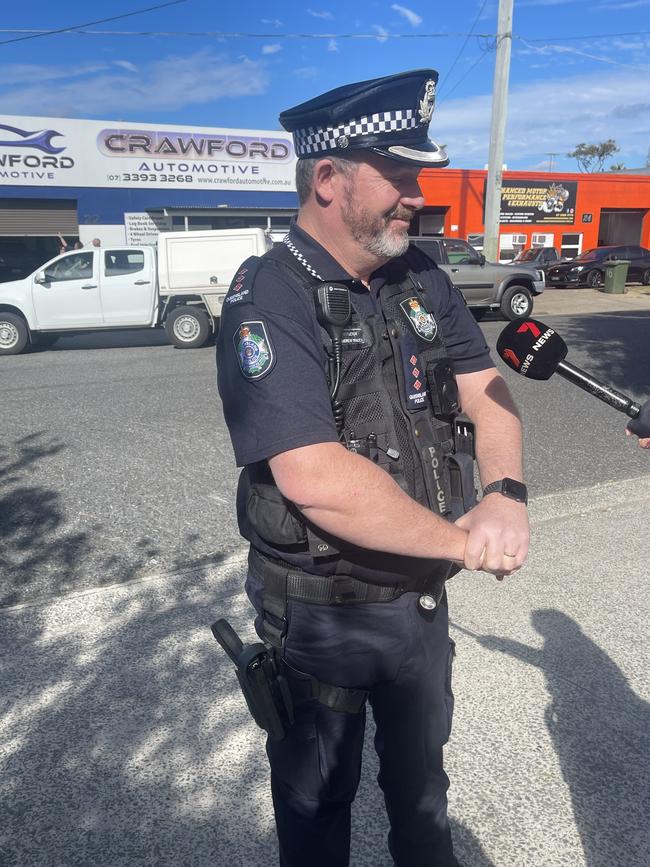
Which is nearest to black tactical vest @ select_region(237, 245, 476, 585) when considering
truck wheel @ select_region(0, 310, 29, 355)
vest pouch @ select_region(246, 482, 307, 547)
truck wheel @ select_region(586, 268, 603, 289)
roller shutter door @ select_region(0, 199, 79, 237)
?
vest pouch @ select_region(246, 482, 307, 547)

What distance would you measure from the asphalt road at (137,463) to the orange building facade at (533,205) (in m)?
18.9

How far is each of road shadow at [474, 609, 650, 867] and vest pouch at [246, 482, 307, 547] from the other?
144cm

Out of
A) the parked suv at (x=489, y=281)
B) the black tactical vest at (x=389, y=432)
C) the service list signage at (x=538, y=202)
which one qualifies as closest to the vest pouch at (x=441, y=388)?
the black tactical vest at (x=389, y=432)

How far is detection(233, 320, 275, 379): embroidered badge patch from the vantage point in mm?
1459

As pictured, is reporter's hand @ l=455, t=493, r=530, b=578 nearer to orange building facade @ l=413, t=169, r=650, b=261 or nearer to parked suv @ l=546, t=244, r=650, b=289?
parked suv @ l=546, t=244, r=650, b=289

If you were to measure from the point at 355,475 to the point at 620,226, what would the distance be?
3740 centimetres

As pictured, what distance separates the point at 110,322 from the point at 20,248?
1081cm

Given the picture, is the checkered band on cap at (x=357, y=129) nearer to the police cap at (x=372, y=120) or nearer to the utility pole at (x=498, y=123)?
the police cap at (x=372, y=120)

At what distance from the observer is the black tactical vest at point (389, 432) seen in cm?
159

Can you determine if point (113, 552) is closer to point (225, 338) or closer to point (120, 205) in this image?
point (225, 338)

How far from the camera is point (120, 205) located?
21438mm

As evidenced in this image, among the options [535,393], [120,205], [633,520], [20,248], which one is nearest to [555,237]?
[120,205]

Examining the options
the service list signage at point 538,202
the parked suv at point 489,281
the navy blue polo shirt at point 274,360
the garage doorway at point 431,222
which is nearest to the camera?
the navy blue polo shirt at point 274,360

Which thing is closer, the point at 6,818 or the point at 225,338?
the point at 225,338
